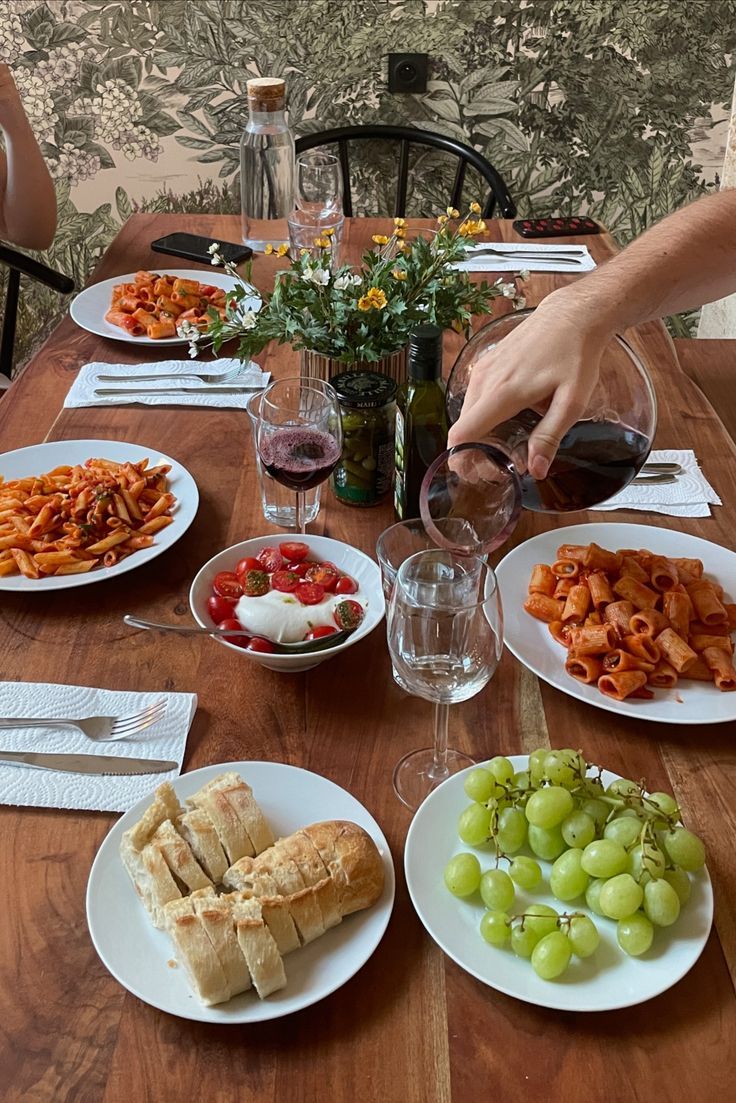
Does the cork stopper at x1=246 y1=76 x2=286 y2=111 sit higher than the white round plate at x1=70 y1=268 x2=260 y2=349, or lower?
higher

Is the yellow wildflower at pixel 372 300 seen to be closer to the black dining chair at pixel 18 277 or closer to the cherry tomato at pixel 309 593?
the cherry tomato at pixel 309 593

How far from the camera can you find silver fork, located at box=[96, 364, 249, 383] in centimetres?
164

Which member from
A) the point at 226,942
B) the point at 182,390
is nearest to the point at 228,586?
the point at 226,942

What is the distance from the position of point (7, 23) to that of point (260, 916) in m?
2.91

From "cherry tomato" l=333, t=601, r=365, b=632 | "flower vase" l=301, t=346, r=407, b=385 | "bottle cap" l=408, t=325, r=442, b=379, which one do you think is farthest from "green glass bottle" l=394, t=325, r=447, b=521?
"cherry tomato" l=333, t=601, r=365, b=632

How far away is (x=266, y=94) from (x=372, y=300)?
3.25ft

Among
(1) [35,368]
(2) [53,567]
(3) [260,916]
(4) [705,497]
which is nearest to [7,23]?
(1) [35,368]

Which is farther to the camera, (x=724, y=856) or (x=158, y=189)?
(x=158, y=189)

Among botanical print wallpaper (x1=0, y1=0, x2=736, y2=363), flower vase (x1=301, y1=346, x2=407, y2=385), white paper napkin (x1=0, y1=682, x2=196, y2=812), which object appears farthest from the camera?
botanical print wallpaper (x1=0, y1=0, x2=736, y2=363)

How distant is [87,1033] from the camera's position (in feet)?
2.40

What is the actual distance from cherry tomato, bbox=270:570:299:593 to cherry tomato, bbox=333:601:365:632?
6 cm

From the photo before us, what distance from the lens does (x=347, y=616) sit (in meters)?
1.07

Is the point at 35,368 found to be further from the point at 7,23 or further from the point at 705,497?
the point at 7,23

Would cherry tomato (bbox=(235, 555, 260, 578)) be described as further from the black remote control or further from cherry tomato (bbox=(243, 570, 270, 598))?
the black remote control
